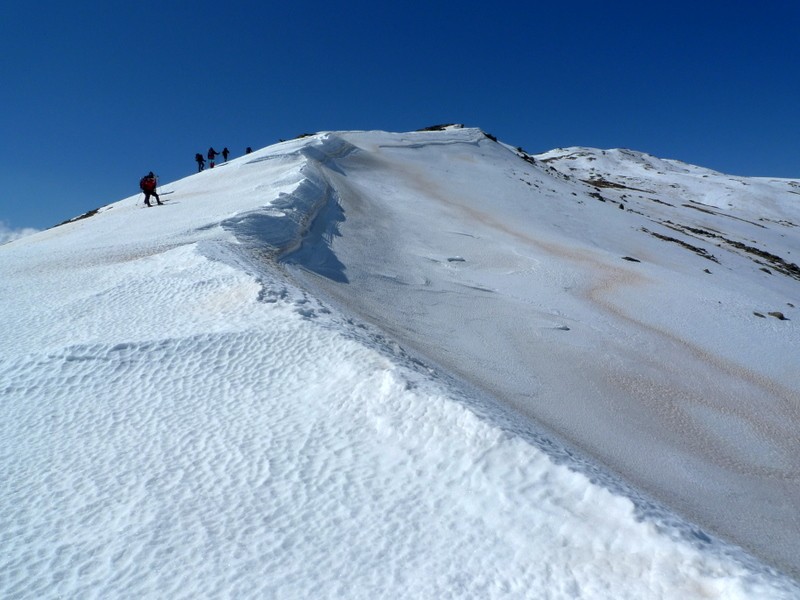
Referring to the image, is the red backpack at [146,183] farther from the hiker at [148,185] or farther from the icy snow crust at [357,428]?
the icy snow crust at [357,428]

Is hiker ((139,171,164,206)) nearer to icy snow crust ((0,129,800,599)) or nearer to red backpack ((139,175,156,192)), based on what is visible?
red backpack ((139,175,156,192))

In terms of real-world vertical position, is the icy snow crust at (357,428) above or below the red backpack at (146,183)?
below

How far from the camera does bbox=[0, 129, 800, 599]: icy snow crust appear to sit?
10.2 ft

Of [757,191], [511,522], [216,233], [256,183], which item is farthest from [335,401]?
[757,191]

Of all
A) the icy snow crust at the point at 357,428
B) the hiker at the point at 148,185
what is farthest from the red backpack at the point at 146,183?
the icy snow crust at the point at 357,428

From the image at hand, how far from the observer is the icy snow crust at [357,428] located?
3119mm

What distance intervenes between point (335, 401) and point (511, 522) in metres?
1.91

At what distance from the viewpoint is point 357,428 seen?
172 inches

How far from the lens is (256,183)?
58.2 feet

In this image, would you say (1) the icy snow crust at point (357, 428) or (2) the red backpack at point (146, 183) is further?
(2) the red backpack at point (146, 183)

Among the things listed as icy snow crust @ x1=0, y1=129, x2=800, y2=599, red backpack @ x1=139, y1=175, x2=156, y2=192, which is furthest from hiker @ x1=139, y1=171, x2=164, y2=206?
icy snow crust @ x1=0, y1=129, x2=800, y2=599

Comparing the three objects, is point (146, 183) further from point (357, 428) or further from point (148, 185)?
point (357, 428)

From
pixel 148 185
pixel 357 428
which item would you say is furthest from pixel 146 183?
pixel 357 428

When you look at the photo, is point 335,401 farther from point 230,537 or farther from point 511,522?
point 511,522
